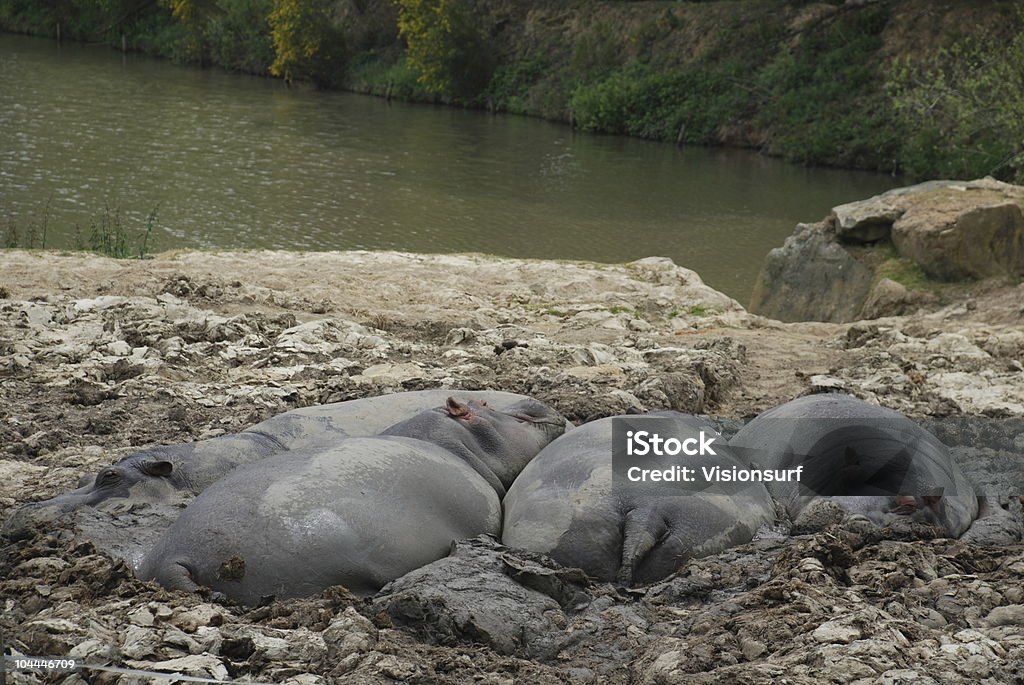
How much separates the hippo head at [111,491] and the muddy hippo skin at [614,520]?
4.65 feet

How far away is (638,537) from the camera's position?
13.9 ft

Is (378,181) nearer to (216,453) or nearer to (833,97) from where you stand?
(833,97)

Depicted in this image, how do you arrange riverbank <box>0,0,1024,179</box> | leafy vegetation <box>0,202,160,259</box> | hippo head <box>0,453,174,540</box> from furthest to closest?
riverbank <box>0,0,1024,179</box> < leafy vegetation <box>0,202,160,259</box> < hippo head <box>0,453,174,540</box>

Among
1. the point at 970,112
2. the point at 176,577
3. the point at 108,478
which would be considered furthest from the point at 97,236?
the point at 970,112

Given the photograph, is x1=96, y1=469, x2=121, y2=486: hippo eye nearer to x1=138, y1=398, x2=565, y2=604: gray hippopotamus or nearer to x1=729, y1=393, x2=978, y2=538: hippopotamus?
x1=138, y1=398, x2=565, y2=604: gray hippopotamus

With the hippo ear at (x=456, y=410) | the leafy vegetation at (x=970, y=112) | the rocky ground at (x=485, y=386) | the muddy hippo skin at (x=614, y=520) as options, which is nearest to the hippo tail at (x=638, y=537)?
the muddy hippo skin at (x=614, y=520)

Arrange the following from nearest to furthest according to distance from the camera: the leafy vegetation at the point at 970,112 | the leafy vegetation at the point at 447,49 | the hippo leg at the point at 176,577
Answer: the hippo leg at the point at 176,577
the leafy vegetation at the point at 970,112
the leafy vegetation at the point at 447,49

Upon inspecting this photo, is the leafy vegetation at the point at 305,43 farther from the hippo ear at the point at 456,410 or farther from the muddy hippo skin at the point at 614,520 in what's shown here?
the muddy hippo skin at the point at 614,520

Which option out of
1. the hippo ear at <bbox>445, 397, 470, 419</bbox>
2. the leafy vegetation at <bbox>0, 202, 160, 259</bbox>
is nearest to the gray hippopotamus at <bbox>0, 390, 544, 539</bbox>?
the hippo ear at <bbox>445, 397, 470, 419</bbox>

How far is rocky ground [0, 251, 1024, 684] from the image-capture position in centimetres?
340

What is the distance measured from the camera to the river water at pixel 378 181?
15781 mm

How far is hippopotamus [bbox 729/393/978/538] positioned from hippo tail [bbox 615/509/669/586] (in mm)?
690

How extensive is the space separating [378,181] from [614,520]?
1628cm

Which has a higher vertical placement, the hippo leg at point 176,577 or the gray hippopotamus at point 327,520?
the gray hippopotamus at point 327,520
